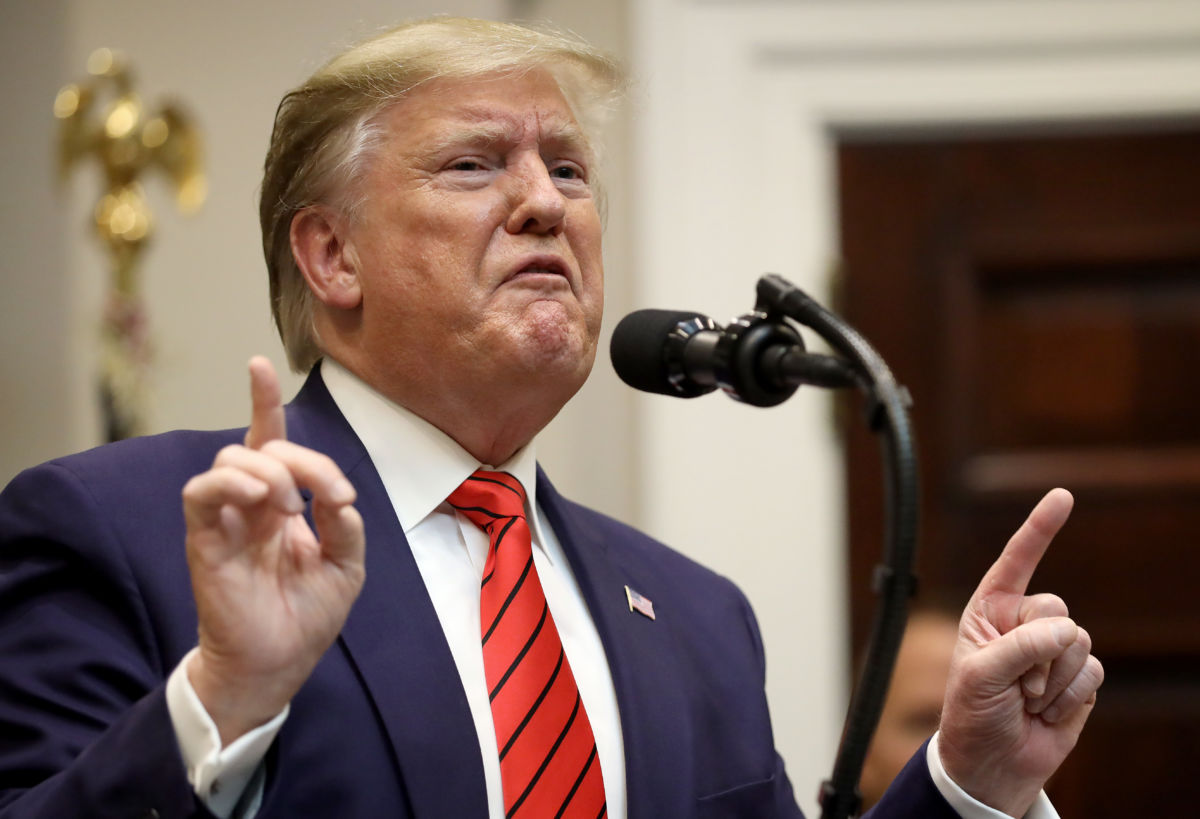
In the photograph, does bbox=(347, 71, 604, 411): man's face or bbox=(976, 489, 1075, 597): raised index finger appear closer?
bbox=(976, 489, 1075, 597): raised index finger

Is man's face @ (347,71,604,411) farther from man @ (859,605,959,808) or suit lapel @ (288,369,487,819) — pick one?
man @ (859,605,959,808)

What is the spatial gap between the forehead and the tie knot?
1.25 feet

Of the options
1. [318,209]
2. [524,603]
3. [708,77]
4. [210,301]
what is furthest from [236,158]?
[524,603]

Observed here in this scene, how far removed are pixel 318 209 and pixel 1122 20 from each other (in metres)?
2.09

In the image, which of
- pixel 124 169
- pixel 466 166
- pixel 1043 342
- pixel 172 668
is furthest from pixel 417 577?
pixel 1043 342

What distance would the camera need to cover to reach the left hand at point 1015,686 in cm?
133

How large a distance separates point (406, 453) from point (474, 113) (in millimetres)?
396

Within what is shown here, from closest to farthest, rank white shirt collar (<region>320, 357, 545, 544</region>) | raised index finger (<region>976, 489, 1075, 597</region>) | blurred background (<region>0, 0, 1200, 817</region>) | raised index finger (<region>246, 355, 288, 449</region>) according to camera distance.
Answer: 1. raised index finger (<region>246, 355, 288, 449</region>)
2. raised index finger (<region>976, 489, 1075, 597</region>)
3. white shirt collar (<region>320, 357, 545, 544</region>)
4. blurred background (<region>0, 0, 1200, 817</region>)

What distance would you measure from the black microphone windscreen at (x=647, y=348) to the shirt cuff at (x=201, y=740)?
1.44 feet

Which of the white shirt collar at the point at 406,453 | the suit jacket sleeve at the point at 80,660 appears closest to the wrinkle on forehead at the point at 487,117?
the white shirt collar at the point at 406,453

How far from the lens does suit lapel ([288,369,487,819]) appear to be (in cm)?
124

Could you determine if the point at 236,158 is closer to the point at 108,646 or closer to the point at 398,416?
the point at 398,416

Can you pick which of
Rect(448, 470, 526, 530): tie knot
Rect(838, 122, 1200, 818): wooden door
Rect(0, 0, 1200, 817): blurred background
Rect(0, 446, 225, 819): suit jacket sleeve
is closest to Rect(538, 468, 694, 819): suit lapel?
Rect(448, 470, 526, 530): tie knot

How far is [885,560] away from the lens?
97 centimetres
